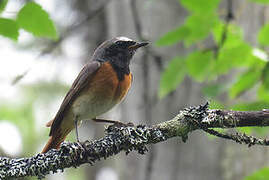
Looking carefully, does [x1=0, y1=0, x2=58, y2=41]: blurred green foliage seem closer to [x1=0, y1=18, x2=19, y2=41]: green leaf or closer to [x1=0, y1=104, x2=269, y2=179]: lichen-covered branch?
[x1=0, y1=18, x2=19, y2=41]: green leaf

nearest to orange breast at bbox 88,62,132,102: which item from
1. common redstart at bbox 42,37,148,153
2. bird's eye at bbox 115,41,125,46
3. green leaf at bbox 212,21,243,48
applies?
common redstart at bbox 42,37,148,153

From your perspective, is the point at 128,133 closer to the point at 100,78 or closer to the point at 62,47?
the point at 100,78

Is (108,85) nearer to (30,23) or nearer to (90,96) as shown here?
(90,96)

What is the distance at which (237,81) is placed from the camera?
3771mm

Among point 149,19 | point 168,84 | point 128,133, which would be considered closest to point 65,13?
point 149,19

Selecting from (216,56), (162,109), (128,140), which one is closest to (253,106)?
(216,56)

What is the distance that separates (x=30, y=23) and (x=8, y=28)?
16cm

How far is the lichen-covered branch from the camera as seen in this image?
252 cm

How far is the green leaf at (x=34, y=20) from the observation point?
9.53ft

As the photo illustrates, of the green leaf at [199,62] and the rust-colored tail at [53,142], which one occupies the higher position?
the green leaf at [199,62]

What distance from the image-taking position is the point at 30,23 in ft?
9.63

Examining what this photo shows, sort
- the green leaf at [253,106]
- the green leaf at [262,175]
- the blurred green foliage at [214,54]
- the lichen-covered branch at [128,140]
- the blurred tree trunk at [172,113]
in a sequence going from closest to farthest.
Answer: the lichen-covered branch at [128,140] < the green leaf at [262,175] < the green leaf at [253,106] < the blurred green foliage at [214,54] < the blurred tree trunk at [172,113]

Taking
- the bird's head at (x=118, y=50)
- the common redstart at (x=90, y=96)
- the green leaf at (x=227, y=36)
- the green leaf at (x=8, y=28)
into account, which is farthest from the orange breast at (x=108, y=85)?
the green leaf at (x=8, y=28)

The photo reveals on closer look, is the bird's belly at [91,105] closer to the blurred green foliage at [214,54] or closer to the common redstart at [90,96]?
the common redstart at [90,96]
